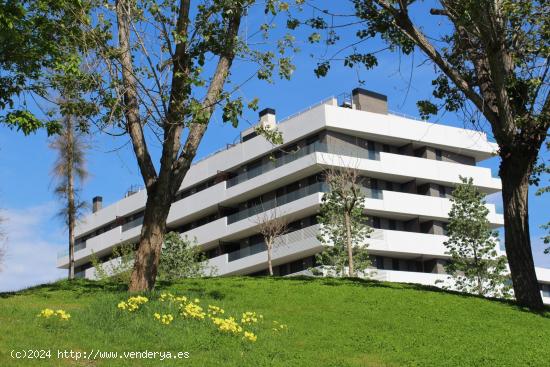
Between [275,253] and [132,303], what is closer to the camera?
[132,303]

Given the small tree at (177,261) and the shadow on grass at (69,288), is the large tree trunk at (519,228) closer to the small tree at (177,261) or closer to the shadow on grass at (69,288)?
the shadow on grass at (69,288)

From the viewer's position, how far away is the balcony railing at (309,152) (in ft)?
152

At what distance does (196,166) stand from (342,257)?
80.1ft

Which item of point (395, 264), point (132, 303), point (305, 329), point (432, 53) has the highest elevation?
point (432, 53)

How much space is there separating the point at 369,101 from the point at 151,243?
40458 mm

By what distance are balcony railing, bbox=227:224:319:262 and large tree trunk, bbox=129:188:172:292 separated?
30.4 meters

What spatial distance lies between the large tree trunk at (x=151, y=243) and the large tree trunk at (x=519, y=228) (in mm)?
8489

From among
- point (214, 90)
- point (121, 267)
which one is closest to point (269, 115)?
point (121, 267)

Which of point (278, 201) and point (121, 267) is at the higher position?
point (278, 201)

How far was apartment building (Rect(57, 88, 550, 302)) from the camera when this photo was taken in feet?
153

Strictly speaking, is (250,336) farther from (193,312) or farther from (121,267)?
(121,267)

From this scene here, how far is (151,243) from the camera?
46.5 feet

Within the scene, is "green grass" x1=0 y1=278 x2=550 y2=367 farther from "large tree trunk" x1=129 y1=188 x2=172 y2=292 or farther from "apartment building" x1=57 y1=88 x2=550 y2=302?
"apartment building" x1=57 y1=88 x2=550 y2=302

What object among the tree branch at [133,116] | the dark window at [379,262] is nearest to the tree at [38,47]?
the tree branch at [133,116]
